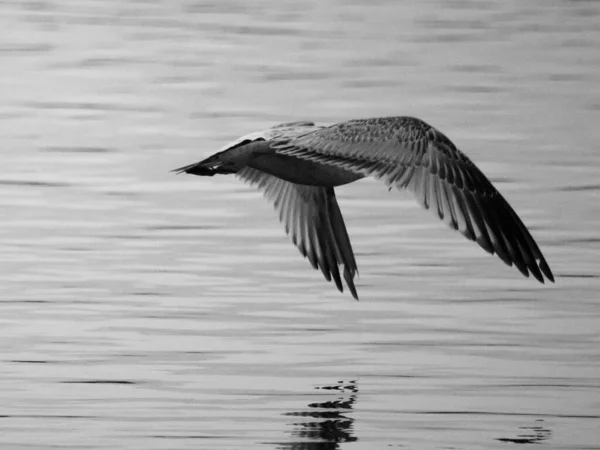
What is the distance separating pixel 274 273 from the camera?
12.6m

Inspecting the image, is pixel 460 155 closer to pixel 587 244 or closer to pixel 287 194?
pixel 287 194

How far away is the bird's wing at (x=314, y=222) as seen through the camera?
11.4m

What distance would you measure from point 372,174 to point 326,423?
143 cm

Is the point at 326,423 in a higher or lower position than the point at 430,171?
lower

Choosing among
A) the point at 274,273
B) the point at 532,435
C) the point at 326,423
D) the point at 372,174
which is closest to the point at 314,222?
the point at 274,273

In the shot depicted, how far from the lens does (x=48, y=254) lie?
13352 mm

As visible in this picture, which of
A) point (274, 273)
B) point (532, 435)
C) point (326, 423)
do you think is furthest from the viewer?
point (274, 273)

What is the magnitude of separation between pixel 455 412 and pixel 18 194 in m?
7.10

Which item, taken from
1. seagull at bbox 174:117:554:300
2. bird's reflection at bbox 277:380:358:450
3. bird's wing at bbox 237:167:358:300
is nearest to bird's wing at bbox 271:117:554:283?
seagull at bbox 174:117:554:300

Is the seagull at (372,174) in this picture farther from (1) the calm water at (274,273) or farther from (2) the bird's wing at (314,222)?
(1) the calm water at (274,273)

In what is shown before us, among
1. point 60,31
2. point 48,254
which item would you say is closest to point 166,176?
point 48,254

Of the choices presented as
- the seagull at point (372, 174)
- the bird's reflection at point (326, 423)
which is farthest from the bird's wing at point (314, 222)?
the bird's reflection at point (326, 423)

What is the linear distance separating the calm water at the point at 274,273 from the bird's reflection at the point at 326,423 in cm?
2

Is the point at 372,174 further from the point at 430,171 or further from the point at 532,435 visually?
the point at 532,435
